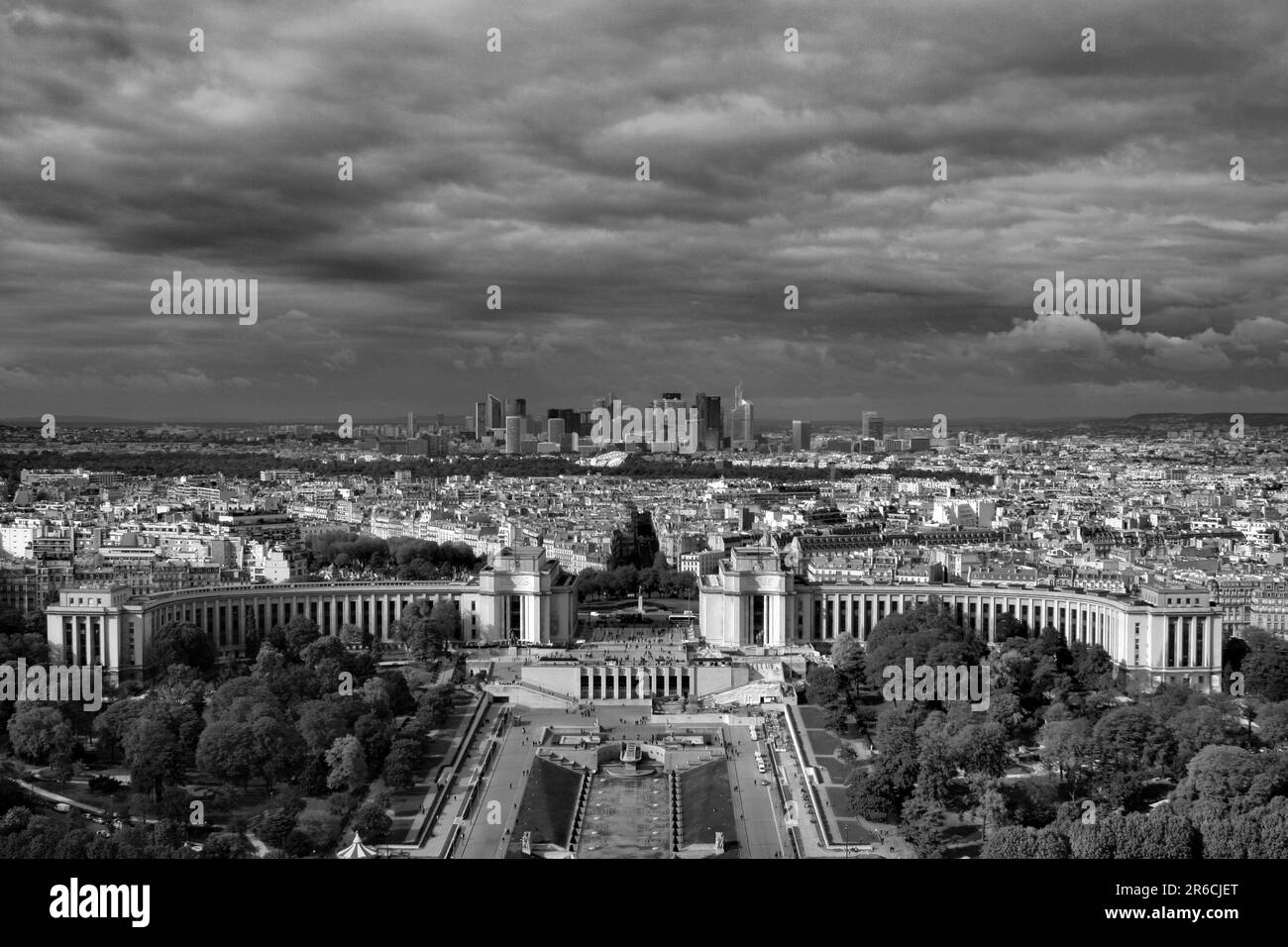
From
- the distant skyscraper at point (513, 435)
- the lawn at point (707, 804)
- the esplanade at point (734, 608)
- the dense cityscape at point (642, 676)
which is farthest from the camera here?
the distant skyscraper at point (513, 435)

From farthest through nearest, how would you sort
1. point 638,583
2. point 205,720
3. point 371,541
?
point 371,541, point 638,583, point 205,720

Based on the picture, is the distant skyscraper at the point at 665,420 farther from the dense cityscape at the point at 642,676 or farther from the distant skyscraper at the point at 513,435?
the dense cityscape at the point at 642,676

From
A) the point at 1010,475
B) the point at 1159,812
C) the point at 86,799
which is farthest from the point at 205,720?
the point at 1010,475

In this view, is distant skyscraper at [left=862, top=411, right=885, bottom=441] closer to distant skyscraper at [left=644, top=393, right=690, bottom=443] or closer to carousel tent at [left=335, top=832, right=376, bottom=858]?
distant skyscraper at [left=644, top=393, right=690, bottom=443]

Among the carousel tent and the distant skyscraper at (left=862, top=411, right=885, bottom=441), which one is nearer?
the carousel tent

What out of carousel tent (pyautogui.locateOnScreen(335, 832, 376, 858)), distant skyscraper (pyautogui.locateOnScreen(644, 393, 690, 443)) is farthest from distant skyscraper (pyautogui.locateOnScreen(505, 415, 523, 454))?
carousel tent (pyautogui.locateOnScreen(335, 832, 376, 858))

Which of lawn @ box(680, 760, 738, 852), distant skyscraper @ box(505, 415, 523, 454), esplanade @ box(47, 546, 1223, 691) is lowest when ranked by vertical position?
lawn @ box(680, 760, 738, 852)

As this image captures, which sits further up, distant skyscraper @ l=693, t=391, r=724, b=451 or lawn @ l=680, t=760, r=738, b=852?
distant skyscraper @ l=693, t=391, r=724, b=451

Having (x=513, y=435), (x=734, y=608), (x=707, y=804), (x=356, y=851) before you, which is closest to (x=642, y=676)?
(x=734, y=608)

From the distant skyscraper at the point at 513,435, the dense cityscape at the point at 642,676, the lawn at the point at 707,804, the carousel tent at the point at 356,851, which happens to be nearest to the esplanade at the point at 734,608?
the dense cityscape at the point at 642,676
